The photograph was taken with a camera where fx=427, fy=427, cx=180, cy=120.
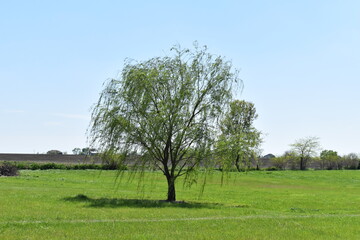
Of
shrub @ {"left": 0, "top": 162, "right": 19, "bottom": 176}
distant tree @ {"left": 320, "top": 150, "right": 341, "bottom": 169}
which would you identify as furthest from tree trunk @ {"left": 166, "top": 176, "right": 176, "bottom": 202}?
distant tree @ {"left": 320, "top": 150, "right": 341, "bottom": 169}

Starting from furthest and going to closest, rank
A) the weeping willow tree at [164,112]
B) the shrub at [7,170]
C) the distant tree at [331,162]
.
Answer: the distant tree at [331,162], the shrub at [7,170], the weeping willow tree at [164,112]

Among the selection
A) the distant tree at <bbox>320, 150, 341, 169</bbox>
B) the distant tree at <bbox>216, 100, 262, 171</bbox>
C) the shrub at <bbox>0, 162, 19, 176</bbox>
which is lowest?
the shrub at <bbox>0, 162, 19, 176</bbox>

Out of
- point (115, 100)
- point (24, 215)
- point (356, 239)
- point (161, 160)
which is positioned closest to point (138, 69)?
point (115, 100)

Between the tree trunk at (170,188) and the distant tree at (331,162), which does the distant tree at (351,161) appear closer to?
the distant tree at (331,162)

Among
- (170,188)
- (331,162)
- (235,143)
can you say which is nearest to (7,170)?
(170,188)

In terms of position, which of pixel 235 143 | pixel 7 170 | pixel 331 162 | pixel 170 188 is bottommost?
pixel 7 170

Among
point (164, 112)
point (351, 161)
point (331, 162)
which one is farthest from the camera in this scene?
point (331, 162)

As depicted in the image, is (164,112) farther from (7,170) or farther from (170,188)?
(7,170)

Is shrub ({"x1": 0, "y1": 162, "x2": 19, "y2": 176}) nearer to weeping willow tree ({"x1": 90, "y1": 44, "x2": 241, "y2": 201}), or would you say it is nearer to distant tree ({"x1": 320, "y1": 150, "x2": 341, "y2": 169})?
weeping willow tree ({"x1": 90, "y1": 44, "x2": 241, "y2": 201})

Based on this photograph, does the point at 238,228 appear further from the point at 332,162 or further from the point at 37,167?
the point at 332,162

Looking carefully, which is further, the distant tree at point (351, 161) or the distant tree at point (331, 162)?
the distant tree at point (331, 162)

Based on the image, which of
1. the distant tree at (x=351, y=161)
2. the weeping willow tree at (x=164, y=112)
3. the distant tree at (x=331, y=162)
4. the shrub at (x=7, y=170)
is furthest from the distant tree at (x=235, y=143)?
the distant tree at (x=331, y=162)

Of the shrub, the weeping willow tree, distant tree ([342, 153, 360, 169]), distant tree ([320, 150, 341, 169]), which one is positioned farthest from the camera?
distant tree ([320, 150, 341, 169])

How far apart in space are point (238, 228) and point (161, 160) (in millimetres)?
11869
